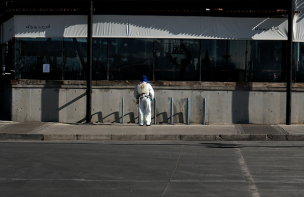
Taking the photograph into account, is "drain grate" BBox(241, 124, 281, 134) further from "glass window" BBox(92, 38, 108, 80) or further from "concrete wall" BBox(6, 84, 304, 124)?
"glass window" BBox(92, 38, 108, 80)

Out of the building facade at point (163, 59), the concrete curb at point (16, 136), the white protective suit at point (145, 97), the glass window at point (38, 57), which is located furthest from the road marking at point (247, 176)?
the glass window at point (38, 57)

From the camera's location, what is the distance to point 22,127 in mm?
15578

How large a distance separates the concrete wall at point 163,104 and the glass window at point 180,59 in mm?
587

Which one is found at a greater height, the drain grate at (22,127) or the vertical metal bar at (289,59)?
the vertical metal bar at (289,59)

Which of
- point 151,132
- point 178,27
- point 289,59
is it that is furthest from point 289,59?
point 151,132

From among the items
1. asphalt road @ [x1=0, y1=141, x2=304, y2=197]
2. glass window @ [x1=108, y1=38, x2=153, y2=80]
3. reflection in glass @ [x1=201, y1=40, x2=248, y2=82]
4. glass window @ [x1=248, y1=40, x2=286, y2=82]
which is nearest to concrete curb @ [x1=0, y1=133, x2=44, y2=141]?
asphalt road @ [x1=0, y1=141, x2=304, y2=197]

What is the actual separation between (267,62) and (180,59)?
3140 mm

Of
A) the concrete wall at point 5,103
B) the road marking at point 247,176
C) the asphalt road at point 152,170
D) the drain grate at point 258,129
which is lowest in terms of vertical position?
the asphalt road at point 152,170

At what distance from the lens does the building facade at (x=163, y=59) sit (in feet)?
56.7

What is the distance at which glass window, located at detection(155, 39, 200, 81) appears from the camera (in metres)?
17.7

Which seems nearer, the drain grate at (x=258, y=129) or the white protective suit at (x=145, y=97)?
the drain grate at (x=258, y=129)

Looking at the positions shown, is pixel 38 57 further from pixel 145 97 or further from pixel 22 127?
pixel 145 97

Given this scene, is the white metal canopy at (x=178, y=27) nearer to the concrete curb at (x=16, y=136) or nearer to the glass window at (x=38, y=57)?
the glass window at (x=38, y=57)

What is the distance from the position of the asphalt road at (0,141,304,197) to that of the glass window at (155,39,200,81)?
5644 mm
